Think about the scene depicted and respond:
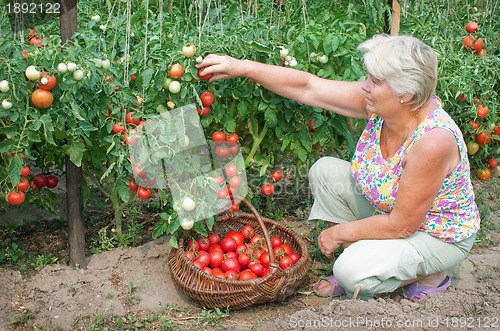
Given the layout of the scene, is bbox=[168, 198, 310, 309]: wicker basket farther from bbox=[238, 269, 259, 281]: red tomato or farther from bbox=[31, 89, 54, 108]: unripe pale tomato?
bbox=[31, 89, 54, 108]: unripe pale tomato

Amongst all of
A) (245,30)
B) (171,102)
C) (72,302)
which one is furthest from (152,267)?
(245,30)

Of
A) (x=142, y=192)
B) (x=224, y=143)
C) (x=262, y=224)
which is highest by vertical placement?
(x=224, y=143)

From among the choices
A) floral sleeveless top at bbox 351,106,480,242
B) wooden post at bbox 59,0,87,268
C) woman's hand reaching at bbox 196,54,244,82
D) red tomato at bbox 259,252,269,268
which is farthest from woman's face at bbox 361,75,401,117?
wooden post at bbox 59,0,87,268

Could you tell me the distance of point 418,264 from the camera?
1.99m

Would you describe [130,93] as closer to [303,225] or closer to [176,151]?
[176,151]

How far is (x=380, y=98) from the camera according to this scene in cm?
188

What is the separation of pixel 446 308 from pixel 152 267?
1.26 meters

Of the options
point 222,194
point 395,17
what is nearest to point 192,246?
point 222,194

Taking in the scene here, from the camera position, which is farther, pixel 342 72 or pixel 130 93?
pixel 342 72

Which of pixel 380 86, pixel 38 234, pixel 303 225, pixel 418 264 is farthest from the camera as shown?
pixel 303 225

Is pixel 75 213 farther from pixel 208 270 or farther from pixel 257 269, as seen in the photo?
pixel 257 269

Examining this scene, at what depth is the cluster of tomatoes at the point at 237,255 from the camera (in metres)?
2.23

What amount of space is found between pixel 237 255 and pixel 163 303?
397 millimetres

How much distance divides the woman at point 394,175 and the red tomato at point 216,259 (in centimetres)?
44
